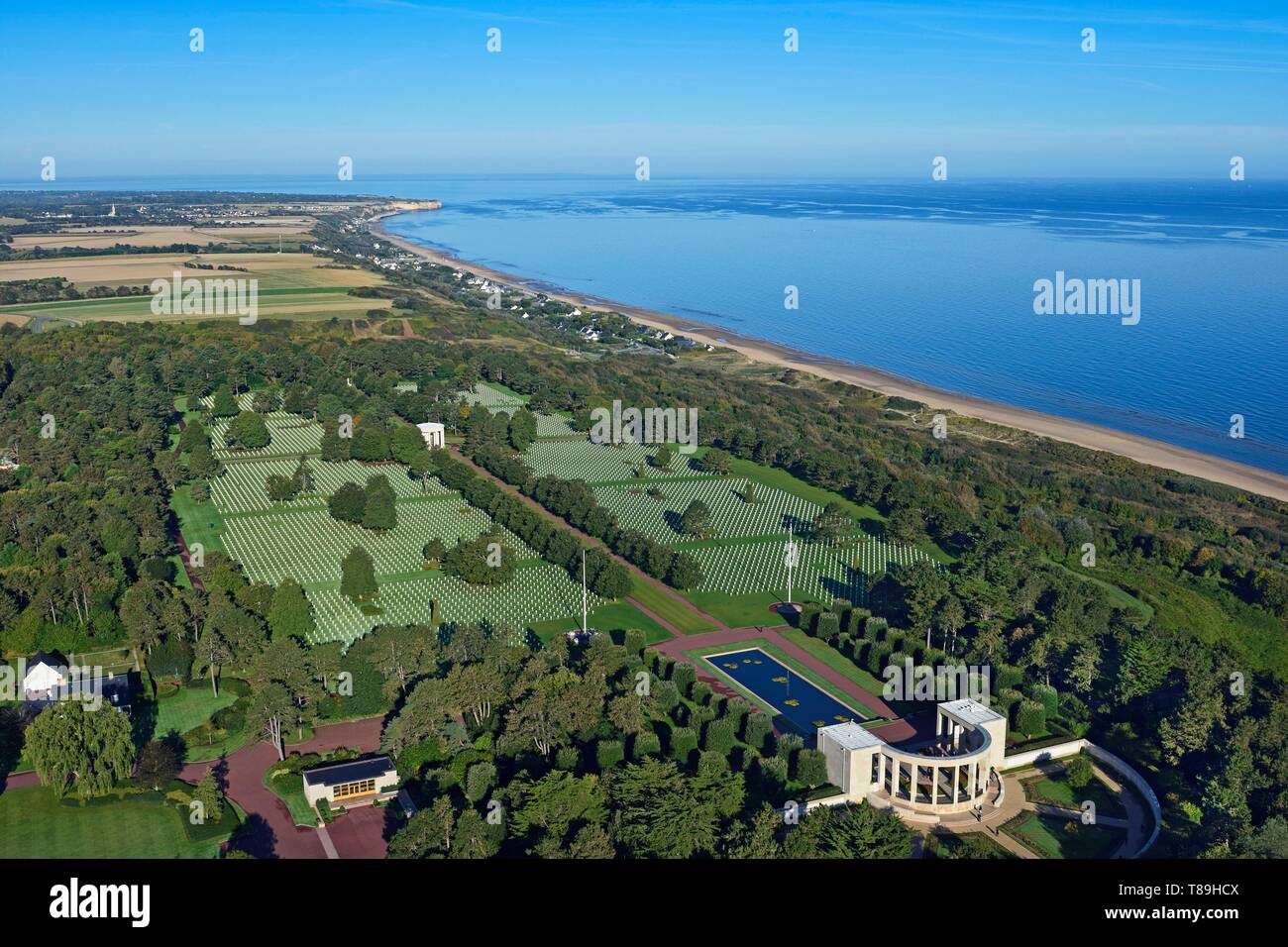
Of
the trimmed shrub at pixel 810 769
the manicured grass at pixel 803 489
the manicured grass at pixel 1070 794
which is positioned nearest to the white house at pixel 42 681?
the trimmed shrub at pixel 810 769

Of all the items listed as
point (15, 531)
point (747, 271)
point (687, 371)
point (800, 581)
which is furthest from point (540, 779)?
point (747, 271)

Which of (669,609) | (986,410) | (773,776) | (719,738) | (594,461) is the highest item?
(986,410)

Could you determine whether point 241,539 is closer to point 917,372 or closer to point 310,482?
point 310,482

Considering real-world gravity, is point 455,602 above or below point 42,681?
above

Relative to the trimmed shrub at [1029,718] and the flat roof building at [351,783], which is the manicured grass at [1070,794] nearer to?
the trimmed shrub at [1029,718]

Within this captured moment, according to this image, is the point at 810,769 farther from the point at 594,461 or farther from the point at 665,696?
the point at 594,461

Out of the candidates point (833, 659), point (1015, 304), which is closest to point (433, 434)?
point (833, 659)
